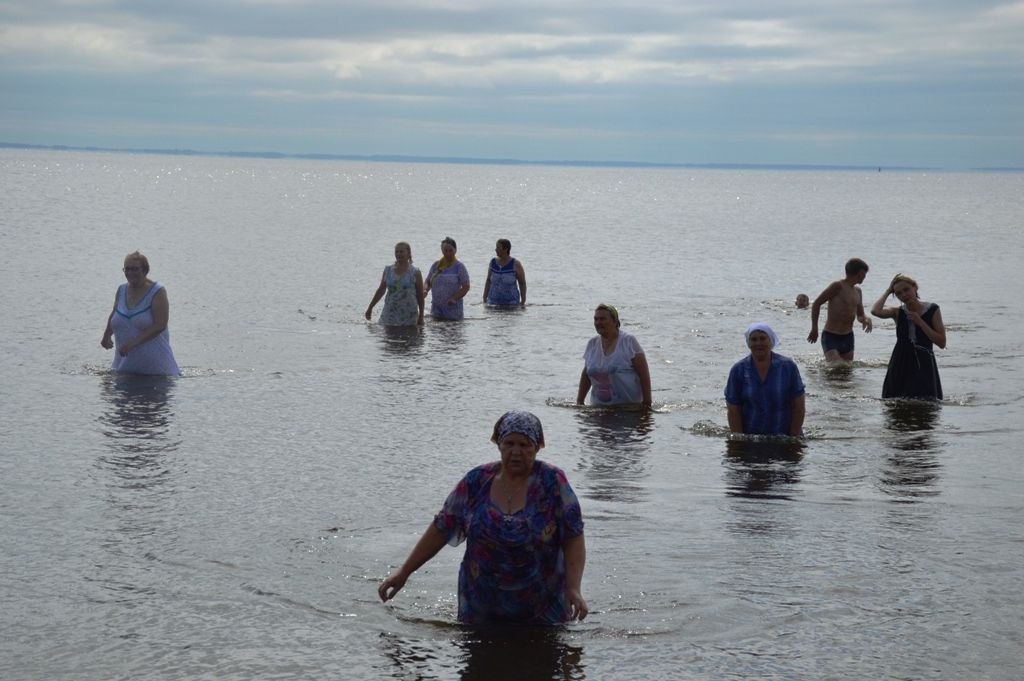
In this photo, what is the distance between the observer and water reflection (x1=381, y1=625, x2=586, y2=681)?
687 cm

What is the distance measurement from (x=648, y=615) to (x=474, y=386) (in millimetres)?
8873

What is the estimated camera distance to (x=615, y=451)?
1242 centimetres

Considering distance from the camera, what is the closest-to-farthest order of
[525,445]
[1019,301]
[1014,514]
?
[525,445] → [1014,514] → [1019,301]

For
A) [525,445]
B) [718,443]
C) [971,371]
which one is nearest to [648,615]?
[525,445]

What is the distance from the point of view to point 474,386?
1656 cm

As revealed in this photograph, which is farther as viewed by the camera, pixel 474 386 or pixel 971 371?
pixel 971 371

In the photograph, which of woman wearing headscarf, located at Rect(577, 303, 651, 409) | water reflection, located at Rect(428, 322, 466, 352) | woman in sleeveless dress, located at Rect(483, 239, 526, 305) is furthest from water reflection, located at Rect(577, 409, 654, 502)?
woman in sleeveless dress, located at Rect(483, 239, 526, 305)

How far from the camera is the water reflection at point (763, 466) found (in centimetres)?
1079

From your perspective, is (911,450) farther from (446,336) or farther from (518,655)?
(446,336)

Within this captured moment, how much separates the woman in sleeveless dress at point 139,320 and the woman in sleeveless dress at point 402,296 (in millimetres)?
6123

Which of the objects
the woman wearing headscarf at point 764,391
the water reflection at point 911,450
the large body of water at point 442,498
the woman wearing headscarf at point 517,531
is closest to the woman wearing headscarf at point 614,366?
the large body of water at point 442,498

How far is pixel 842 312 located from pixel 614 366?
497 centimetres

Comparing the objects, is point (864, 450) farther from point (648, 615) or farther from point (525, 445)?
point (525, 445)

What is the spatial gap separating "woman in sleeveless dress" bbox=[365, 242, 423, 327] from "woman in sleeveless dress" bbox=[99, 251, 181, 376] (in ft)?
20.1
